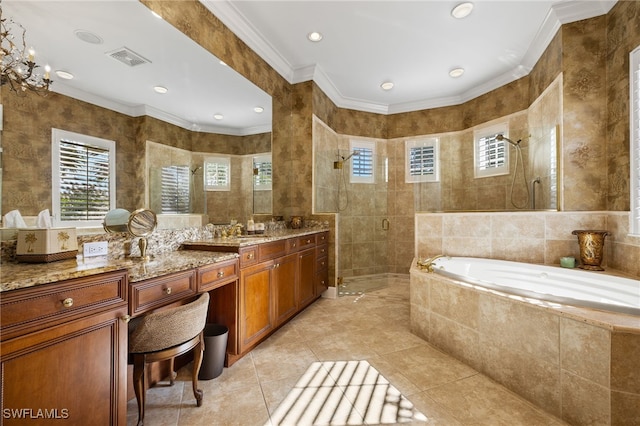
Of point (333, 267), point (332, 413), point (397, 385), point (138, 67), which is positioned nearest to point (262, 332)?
point (332, 413)

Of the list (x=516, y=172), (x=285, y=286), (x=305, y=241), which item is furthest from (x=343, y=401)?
(x=516, y=172)

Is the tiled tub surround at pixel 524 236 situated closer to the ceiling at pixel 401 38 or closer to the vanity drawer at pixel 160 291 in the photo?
the ceiling at pixel 401 38

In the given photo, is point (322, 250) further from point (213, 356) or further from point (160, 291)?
point (160, 291)

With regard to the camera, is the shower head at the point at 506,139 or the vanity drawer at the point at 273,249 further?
the shower head at the point at 506,139

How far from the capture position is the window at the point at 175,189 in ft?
6.27

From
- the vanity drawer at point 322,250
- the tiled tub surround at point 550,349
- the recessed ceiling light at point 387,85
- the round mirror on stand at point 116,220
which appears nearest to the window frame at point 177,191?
the round mirror on stand at point 116,220

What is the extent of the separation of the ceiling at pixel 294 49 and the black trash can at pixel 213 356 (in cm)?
153

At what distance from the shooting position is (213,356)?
1.77 m

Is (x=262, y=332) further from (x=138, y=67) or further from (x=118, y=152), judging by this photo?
(x=138, y=67)

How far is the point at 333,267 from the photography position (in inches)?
140

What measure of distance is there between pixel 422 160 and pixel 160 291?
4.11m

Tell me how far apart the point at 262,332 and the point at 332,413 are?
90cm

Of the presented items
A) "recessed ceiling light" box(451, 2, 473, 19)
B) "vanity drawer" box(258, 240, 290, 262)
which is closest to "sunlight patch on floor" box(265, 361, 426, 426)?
"vanity drawer" box(258, 240, 290, 262)

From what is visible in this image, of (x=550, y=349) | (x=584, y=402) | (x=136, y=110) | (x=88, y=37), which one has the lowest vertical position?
(x=584, y=402)
